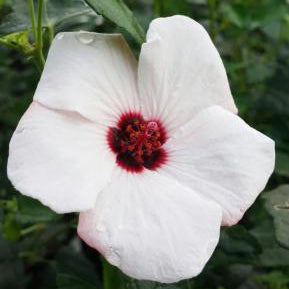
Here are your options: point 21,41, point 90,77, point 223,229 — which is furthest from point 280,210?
point 21,41

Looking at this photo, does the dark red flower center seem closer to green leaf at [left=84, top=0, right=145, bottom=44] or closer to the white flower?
the white flower

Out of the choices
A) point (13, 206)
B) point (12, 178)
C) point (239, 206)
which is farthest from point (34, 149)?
point (13, 206)

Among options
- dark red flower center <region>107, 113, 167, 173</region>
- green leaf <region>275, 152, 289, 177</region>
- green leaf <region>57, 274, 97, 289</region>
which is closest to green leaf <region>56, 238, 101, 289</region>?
green leaf <region>57, 274, 97, 289</region>

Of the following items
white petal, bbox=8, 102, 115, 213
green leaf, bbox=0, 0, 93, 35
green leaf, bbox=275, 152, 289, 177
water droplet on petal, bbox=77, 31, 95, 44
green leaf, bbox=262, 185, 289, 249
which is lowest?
green leaf, bbox=275, 152, 289, 177

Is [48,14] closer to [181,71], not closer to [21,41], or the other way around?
[21,41]

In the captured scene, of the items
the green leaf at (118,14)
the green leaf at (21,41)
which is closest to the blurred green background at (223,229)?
the green leaf at (21,41)

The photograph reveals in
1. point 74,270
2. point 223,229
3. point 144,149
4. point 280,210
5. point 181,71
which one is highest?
point 181,71

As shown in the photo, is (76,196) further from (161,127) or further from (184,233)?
(161,127)
